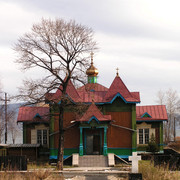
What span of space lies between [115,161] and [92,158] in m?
1.69

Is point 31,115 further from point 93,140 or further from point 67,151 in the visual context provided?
point 93,140

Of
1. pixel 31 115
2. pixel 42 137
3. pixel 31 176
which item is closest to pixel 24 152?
pixel 42 137

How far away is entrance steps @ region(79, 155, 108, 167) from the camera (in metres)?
26.8

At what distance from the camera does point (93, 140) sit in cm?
2948

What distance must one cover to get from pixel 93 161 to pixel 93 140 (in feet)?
8.18

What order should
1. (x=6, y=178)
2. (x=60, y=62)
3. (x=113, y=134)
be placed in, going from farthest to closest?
(x=113, y=134) < (x=60, y=62) < (x=6, y=178)

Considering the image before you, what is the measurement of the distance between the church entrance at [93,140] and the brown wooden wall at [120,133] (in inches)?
27.4

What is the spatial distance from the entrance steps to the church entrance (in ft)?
4.33

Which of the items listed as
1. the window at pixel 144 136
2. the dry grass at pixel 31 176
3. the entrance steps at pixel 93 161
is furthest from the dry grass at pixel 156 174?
the window at pixel 144 136

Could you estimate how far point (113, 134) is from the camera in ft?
96.8

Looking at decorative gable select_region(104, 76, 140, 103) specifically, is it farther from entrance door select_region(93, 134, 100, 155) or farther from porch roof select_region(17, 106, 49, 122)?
porch roof select_region(17, 106, 49, 122)

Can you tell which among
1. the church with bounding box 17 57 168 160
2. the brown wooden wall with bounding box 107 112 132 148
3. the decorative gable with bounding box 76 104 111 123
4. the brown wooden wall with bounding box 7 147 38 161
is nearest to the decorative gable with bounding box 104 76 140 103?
the church with bounding box 17 57 168 160

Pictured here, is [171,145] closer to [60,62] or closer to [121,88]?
[121,88]

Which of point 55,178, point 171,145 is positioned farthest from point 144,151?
point 55,178
